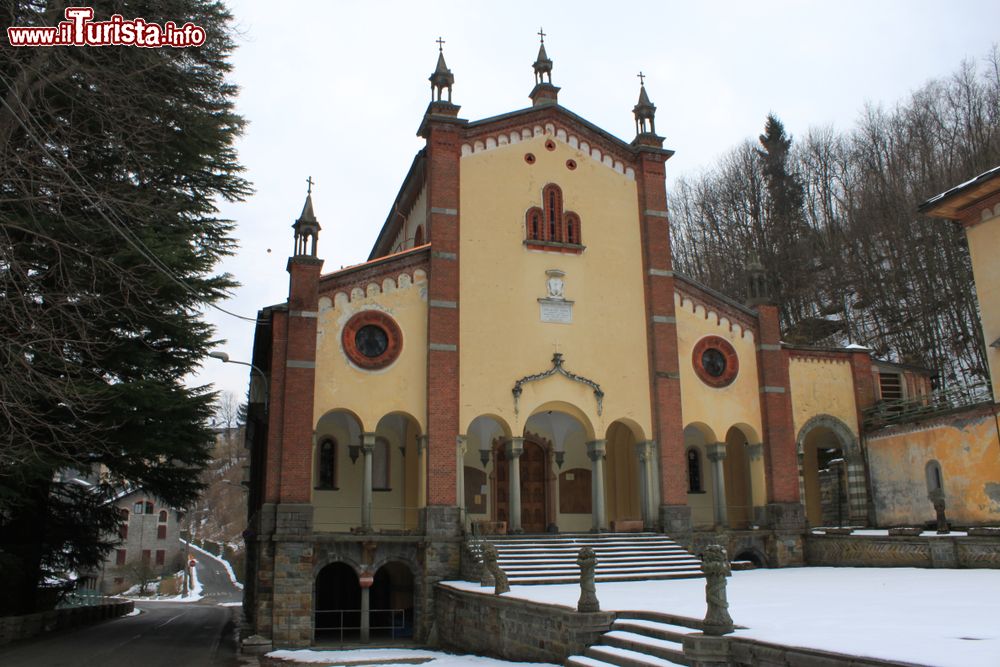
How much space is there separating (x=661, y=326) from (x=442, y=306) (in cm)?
688

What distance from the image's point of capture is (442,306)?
22.6 meters

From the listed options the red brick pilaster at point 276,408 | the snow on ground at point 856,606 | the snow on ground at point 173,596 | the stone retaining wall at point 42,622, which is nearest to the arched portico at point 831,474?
the snow on ground at point 856,606

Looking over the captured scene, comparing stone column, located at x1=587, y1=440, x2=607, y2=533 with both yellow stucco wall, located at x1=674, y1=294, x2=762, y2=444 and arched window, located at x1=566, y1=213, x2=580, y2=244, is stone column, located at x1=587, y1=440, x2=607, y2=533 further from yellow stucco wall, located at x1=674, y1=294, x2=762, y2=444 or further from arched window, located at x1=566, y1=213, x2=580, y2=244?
arched window, located at x1=566, y1=213, x2=580, y2=244

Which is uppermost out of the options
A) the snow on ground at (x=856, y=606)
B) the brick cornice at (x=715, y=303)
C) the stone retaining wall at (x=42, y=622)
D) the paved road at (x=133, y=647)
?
the brick cornice at (x=715, y=303)

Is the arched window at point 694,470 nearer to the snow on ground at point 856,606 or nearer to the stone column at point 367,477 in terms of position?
the snow on ground at point 856,606

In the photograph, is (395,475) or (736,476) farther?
(736,476)

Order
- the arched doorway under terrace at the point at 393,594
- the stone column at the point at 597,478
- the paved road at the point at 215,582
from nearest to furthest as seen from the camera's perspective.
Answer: the stone column at the point at 597,478 < the arched doorway under terrace at the point at 393,594 < the paved road at the point at 215,582

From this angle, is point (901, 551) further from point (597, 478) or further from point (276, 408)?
point (276, 408)

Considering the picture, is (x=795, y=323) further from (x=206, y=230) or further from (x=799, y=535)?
(x=206, y=230)

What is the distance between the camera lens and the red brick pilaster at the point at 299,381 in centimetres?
2011

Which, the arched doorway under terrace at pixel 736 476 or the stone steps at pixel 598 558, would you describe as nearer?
the stone steps at pixel 598 558

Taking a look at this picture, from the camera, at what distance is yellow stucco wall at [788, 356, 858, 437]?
2636 cm

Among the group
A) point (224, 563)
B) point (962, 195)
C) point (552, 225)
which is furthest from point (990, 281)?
point (224, 563)
